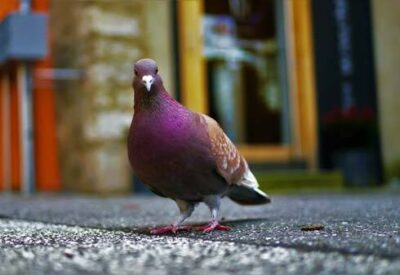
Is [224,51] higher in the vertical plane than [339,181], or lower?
higher

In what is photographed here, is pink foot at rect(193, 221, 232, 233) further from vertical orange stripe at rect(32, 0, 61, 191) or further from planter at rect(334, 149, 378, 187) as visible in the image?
planter at rect(334, 149, 378, 187)

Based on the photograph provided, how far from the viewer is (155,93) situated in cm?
204

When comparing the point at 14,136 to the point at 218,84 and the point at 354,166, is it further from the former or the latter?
the point at 354,166

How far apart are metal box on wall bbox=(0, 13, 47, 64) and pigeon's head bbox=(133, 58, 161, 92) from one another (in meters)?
3.18

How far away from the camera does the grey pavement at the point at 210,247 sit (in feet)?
4.47

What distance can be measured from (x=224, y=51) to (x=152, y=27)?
1.06 m

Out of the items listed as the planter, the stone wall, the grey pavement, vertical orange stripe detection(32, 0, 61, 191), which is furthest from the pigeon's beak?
the planter

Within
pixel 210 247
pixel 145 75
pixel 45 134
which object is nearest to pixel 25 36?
pixel 45 134

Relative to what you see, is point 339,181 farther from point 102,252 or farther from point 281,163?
point 102,252

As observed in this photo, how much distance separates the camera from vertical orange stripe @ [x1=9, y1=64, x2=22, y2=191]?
18.1ft

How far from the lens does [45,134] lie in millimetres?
5598

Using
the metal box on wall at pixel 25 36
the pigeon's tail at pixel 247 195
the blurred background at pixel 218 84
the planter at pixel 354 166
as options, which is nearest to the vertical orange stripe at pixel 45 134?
the blurred background at pixel 218 84

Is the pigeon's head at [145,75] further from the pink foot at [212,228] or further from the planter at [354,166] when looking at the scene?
the planter at [354,166]

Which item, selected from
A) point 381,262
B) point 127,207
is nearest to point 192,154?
point 381,262
